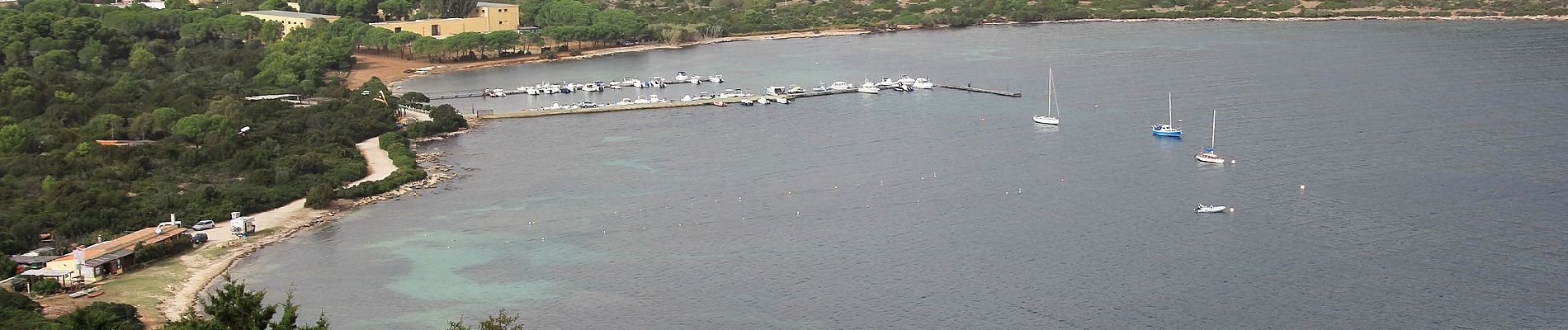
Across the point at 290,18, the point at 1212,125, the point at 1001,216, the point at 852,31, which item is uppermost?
the point at 290,18

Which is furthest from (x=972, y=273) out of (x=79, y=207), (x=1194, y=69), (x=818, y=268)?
(x=1194, y=69)

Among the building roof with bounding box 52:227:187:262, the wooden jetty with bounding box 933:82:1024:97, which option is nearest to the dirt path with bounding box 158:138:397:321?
the building roof with bounding box 52:227:187:262

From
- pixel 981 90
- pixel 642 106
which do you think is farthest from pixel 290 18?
pixel 981 90

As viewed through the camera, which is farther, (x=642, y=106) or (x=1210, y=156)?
(x=642, y=106)

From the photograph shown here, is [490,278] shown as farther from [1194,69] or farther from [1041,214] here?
[1194,69]

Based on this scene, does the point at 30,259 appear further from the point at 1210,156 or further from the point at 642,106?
the point at 1210,156

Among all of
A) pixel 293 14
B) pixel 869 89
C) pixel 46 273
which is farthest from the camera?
pixel 293 14

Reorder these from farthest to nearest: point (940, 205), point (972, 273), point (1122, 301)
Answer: point (940, 205)
point (972, 273)
point (1122, 301)
